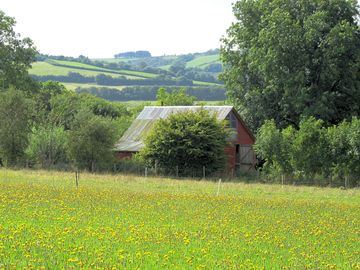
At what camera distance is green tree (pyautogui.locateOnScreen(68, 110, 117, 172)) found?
55.4 m

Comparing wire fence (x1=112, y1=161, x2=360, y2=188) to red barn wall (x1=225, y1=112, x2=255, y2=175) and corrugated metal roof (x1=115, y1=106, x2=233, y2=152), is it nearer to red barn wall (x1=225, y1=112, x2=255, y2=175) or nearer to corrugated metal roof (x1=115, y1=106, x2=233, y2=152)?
red barn wall (x1=225, y1=112, x2=255, y2=175)

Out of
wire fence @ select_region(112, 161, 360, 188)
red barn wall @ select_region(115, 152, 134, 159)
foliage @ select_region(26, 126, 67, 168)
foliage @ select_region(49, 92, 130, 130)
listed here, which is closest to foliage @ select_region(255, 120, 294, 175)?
wire fence @ select_region(112, 161, 360, 188)

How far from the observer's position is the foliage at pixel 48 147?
58.6 meters

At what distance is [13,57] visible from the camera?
7038 centimetres

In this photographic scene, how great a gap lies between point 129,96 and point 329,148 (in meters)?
145

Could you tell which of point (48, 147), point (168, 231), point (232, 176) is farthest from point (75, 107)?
point (168, 231)

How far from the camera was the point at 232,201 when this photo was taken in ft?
103

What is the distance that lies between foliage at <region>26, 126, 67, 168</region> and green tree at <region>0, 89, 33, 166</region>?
2.15m

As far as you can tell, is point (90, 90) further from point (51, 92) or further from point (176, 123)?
point (176, 123)

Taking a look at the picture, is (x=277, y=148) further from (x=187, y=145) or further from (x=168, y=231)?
(x=168, y=231)

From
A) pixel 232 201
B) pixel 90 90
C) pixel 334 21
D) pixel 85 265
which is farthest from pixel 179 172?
pixel 90 90

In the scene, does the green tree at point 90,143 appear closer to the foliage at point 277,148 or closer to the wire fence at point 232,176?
the wire fence at point 232,176

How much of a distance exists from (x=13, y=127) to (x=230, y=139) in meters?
18.6

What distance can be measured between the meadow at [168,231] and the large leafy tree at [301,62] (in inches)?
1083
